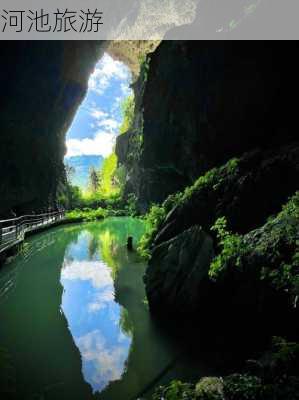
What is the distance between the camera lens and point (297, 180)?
7676mm

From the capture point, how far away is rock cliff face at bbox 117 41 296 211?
10782 mm

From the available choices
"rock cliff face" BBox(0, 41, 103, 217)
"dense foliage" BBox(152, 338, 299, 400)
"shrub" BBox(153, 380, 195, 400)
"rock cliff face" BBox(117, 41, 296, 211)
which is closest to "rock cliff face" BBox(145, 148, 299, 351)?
"dense foliage" BBox(152, 338, 299, 400)

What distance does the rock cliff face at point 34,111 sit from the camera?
27938 mm

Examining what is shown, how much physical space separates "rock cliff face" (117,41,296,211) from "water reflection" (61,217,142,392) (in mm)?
6315

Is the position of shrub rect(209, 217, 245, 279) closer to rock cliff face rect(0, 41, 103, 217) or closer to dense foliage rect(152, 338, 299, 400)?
dense foliage rect(152, 338, 299, 400)

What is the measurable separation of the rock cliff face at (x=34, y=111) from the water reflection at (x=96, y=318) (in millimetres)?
16897

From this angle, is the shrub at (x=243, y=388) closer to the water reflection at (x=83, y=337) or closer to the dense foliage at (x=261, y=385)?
the dense foliage at (x=261, y=385)

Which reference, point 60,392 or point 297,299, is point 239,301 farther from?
point 60,392

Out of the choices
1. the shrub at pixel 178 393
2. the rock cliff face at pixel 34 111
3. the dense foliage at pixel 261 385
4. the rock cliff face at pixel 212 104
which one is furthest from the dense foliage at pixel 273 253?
the rock cliff face at pixel 34 111

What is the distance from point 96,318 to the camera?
7652mm

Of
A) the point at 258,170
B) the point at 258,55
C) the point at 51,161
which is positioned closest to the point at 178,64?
the point at 258,55

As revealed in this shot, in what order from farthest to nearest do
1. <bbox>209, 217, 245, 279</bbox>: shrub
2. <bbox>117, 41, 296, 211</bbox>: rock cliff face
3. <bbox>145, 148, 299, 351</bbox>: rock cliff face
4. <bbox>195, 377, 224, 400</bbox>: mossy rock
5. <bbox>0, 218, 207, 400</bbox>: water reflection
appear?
1. <bbox>117, 41, 296, 211</bbox>: rock cliff face
2. <bbox>209, 217, 245, 279</bbox>: shrub
3. <bbox>145, 148, 299, 351</bbox>: rock cliff face
4. <bbox>0, 218, 207, 400</bbox>: water reflection
5. <bbox>195, 377, 224, 400</bbox>: mossy rock

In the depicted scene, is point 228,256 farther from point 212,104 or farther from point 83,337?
point 212,104

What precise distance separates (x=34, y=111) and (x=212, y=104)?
24789 mm
